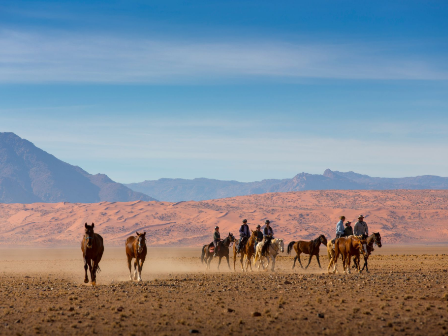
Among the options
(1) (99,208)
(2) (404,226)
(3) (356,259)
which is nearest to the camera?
(3) (356,259)

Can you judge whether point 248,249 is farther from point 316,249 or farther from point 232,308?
point 232,308

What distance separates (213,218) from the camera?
141 metres

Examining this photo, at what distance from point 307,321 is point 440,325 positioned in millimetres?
3460

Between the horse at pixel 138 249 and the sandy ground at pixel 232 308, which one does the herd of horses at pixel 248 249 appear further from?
the sandy ground at pixel 232 308

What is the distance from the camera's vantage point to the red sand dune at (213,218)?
422 ft

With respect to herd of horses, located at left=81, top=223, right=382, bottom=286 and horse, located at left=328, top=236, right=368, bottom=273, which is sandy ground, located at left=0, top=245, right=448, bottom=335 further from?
horse, located at left=328, top=236, right=368, bottom=273

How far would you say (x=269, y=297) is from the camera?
19344 millimetres


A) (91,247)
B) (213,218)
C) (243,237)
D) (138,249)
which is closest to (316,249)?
(243,237)

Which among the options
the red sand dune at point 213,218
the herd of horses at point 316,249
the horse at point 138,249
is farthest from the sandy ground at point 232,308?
the red sand dune at point 213,218

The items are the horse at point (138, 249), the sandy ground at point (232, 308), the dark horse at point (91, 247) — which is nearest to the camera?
the sandy ground at point (232, 308)

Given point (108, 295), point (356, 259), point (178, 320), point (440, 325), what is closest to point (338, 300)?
point (440, 325)

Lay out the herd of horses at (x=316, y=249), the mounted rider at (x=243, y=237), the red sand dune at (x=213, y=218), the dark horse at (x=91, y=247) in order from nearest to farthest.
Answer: the dark horse at (x=91, y=247), the herd of horses at (x=316, y=249), the mounted rider at (x=243, y=237), the red sand dune at (x=213, y=218)

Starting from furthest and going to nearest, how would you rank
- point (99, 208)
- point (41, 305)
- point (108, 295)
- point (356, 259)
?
point (99, 208) < point (356, 259) < point (108, 295) < point (41, 305)

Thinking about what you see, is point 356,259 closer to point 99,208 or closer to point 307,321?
point 307,321
